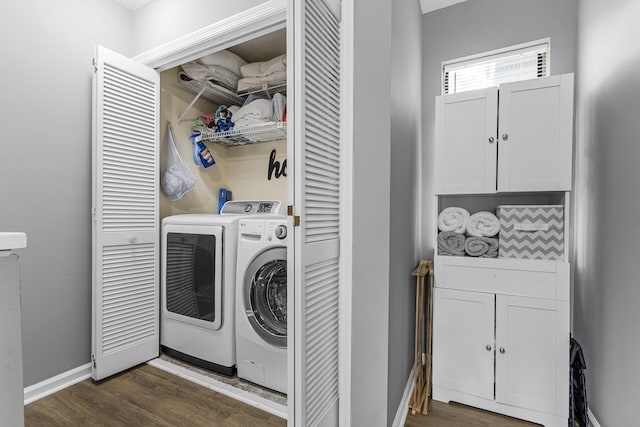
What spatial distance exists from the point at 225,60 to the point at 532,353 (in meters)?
2.91

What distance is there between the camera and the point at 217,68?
2.50 metres

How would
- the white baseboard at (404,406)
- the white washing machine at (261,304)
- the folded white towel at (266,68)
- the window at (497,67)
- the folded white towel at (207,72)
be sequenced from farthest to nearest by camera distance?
the folded white towel at (207,72) → the folded white towel at (266,68) → the window at (497,67) → the white washing machine at (261,304) → the white baseboard at (404,406)

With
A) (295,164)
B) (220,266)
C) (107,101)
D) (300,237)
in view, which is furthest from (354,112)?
(107,101)

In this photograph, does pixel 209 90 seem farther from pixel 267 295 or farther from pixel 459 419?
pixel 459 419

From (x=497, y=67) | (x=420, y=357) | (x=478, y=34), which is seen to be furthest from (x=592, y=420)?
(x=478, y=34)

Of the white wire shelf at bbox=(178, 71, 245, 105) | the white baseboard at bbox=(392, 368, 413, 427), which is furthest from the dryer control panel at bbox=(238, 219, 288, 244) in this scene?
the white wire shelf at bbox=(178, 71, 245, 105)

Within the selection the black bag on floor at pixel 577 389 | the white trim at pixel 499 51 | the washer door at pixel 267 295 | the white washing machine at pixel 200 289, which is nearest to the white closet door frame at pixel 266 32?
the washer door at pixel 267 295

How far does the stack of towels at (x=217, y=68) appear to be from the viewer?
246cm

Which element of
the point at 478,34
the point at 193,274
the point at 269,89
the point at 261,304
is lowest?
the point at 261,304

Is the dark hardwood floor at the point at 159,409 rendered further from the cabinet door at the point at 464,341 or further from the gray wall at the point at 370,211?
the gray wall at the point at 370,211

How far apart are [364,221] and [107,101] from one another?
183 cm

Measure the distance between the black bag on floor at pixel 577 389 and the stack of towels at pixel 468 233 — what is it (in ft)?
2.15

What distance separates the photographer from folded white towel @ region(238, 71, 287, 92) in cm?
242

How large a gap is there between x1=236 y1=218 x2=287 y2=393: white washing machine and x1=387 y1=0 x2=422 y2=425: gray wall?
642mm
